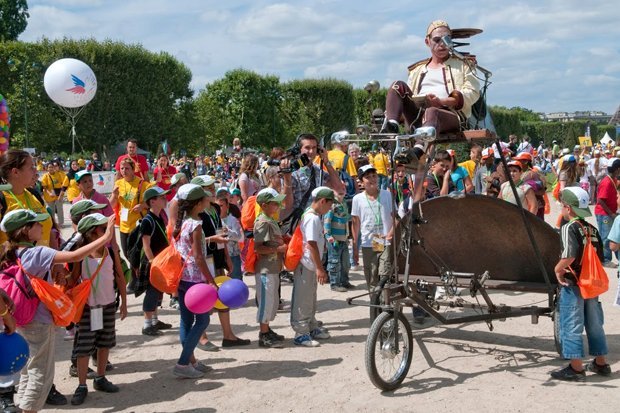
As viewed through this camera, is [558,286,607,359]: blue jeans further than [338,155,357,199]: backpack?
No

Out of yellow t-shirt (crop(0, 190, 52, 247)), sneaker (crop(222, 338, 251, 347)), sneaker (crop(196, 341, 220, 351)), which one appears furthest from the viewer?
sneaker (crop(222, 338, 251, 347))

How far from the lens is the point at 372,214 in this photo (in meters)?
8.34

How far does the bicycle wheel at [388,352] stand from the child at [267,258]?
143 centimetres

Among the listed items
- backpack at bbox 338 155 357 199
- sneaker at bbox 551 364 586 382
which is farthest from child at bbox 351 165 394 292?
sneaker at bbox 551 364 586 382

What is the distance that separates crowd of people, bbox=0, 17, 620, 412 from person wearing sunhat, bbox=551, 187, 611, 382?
0.5 inches

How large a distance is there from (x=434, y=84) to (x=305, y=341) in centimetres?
290

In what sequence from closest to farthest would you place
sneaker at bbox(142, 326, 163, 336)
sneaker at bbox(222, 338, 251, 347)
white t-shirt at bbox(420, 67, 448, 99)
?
white t-shirt at bbox(420, 67, 448, 99), sneaker at bbox(222, 338, 251, 347), sneaker at bbox(142, 326, 163, 336)

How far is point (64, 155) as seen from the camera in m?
44.6

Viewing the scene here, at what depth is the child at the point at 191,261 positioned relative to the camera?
18.4 ft

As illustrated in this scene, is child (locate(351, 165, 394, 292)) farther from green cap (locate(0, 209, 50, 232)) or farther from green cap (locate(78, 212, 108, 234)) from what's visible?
green cap (locate(0, 209, 50, 232))

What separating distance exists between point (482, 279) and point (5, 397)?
4.11 meters

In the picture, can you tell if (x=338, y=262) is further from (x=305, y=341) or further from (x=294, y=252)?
(x=294, y=252)

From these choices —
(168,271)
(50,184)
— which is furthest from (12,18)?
(168,271)

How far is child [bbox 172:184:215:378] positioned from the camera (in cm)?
560
